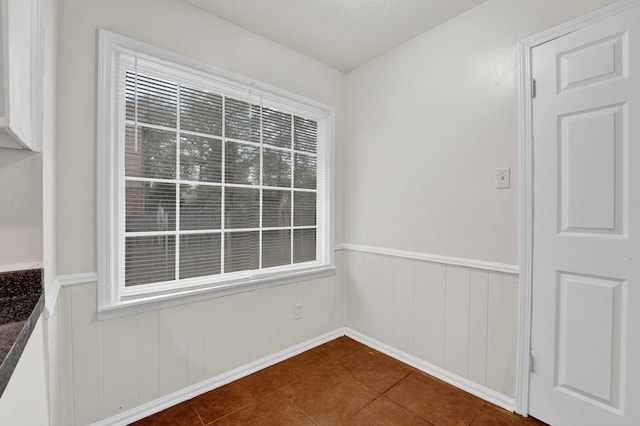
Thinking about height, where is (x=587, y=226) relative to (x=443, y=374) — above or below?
above

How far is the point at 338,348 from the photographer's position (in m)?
2.48

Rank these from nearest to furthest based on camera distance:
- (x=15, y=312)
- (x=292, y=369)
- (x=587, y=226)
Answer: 1. (x=15, y=312)
2. (x=587, y=226)
3. (x=292, y=369)

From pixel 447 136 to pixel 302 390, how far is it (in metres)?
2.00

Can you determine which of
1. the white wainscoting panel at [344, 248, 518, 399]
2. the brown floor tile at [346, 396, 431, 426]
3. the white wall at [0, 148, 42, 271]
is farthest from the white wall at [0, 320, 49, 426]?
the white wainscoting panel at [344, 248, 518, 399]

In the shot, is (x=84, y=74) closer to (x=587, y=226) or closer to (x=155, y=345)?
(x=155, y=345)

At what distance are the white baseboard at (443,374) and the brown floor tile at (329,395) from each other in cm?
47

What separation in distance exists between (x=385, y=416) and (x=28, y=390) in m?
1.64

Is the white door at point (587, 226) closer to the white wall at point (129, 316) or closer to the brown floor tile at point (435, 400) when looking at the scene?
the brown floor tile at point (435, 400)

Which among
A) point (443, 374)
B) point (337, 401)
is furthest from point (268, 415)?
point (443, 374)

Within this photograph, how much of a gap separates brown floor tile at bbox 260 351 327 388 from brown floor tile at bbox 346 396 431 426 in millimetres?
522

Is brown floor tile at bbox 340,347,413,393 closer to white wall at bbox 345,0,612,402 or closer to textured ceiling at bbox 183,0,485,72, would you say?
white wall at bbox 345,0,612,402

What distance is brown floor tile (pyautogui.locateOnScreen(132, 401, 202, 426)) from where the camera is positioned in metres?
1.61

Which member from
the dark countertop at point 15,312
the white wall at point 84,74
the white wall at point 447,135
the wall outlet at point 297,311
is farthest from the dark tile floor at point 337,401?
Answer: the dark countertop at point 15,312

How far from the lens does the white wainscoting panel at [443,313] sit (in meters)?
1.77
